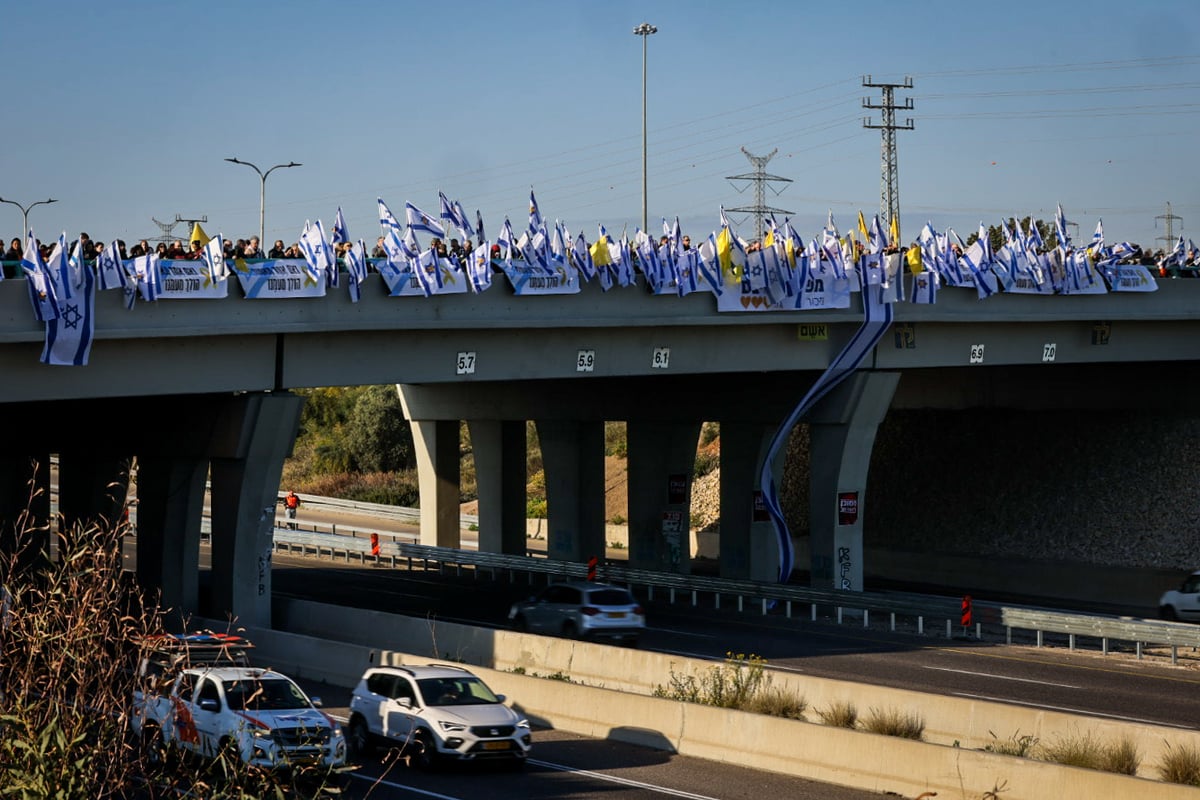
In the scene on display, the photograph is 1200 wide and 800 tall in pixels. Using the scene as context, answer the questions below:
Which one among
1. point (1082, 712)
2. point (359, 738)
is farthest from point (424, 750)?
point (1082, 712)

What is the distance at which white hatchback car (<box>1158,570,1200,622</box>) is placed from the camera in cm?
4188

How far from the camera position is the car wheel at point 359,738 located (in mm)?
22953

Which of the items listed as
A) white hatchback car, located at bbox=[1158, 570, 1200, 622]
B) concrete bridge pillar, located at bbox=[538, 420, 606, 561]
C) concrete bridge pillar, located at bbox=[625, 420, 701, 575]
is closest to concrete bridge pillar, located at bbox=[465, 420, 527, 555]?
concrete bridge pillar, located at bbox=[538, 420, 606, 561]

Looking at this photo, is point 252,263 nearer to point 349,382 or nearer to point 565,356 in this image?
point 349,382

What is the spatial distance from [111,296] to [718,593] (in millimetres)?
19833

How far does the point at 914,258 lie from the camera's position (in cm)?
4175

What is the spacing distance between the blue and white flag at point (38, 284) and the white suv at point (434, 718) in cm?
921

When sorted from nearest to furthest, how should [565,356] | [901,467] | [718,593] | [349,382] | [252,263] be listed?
[252,263], [349,382], [565,356], [718,593], [901,467]

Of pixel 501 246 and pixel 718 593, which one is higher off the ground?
pixel 501 246

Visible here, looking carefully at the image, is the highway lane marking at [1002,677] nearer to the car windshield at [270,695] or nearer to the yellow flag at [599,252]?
the yellow flag at [599,252]

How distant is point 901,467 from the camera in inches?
2430

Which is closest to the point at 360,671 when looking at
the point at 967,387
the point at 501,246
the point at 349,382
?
the point at 349,382

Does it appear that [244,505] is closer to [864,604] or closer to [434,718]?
[434,718]

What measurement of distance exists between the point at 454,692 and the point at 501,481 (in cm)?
3127
